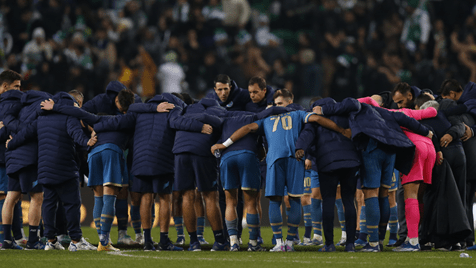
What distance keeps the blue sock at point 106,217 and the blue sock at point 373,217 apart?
2968 mm

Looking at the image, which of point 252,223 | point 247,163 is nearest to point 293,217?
point 252,223

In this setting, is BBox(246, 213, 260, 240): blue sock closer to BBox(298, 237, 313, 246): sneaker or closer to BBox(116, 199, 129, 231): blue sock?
BBox(298, 237, 313, 246): sneaker

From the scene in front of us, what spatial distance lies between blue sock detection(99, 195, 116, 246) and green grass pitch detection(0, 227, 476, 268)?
0.24 meters

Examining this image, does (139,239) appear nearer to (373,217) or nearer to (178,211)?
(178,211)

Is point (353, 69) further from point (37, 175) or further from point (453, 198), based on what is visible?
point (37, 175)

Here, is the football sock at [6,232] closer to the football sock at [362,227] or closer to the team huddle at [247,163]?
the team huddle at [247,163]

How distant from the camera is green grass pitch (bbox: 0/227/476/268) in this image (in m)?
5.43

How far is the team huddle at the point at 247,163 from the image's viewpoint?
6734 millimetres

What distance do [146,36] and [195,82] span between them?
177 centimetres

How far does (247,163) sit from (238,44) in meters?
8.55

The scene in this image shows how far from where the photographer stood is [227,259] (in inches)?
230

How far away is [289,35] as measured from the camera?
15953 millimetres

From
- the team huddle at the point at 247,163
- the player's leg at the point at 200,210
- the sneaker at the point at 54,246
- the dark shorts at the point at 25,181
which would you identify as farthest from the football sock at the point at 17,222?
the player's leg at the point at 200,210

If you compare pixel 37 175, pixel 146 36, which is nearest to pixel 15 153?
pixel 37 175
